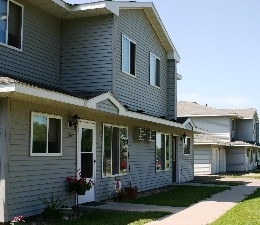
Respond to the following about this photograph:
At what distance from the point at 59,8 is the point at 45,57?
5.63ft

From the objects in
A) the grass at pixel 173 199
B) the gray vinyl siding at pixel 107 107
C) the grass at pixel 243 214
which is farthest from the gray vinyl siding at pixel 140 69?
the grass at pixel 243 214

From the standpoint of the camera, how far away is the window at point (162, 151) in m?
19.5

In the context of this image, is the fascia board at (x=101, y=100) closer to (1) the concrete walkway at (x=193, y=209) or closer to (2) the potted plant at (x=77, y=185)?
(2) the potted plant at (x=77, y=185)

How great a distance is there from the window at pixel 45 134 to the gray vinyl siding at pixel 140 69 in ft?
10.9

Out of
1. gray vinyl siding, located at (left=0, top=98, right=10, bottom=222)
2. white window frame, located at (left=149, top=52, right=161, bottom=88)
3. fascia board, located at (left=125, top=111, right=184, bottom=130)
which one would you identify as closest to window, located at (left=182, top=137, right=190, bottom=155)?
fascia board, located at (left=125, top=111, right=184, bottom=130)

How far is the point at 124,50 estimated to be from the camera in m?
15.8

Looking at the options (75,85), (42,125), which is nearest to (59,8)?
(75,85)

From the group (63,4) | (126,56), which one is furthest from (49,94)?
(126,56)

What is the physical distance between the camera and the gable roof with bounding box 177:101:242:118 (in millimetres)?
39375


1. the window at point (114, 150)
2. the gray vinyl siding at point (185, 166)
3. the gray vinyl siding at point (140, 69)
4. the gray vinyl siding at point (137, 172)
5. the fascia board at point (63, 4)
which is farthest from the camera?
the gray vinyl siding at point (185, 166)

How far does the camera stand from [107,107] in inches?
495

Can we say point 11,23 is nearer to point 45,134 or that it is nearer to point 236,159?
point 45,134

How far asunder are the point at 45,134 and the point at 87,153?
97.2 inches

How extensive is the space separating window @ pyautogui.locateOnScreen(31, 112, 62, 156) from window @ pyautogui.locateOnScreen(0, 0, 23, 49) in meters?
2.47
